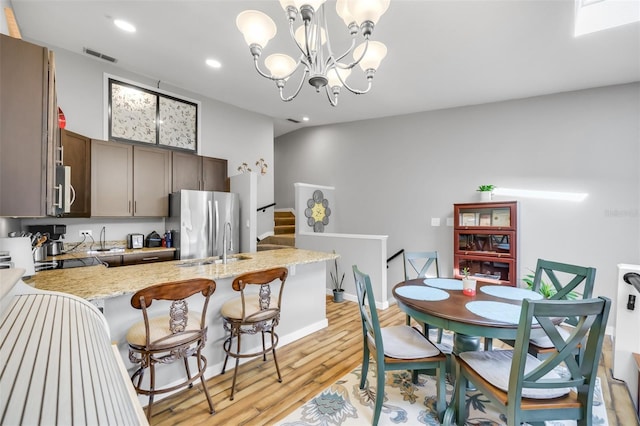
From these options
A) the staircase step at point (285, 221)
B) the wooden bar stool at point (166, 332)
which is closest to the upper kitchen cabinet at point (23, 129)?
the wooden bar stool at point (166, 332)

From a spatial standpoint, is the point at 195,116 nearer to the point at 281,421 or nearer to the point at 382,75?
the point at 382,75

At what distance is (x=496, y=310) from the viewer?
6.04 ft

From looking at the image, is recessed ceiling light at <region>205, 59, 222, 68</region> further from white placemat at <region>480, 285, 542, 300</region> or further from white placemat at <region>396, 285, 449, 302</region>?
white placemat at <region>480, 285, 542, 300</region>

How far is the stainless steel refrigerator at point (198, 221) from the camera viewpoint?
3.93 metres

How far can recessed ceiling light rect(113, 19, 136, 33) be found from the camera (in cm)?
282

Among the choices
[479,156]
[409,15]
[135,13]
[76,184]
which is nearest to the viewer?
[409,15]

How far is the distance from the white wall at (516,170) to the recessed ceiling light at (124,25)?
12.7 ft

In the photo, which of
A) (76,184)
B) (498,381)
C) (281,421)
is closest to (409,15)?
(498,381)

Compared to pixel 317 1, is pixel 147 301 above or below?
below

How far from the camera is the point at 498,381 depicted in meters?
1.52

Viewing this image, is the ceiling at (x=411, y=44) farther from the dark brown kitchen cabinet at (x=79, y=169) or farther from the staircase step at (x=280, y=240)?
the staircase step at (x=280, y=240)

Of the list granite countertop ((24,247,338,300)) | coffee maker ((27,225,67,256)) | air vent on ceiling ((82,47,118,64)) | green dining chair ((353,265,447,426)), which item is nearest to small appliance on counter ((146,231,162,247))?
coffee maker ((27,225,67,256))

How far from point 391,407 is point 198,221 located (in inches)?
127

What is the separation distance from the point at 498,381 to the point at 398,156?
4.20 meters
